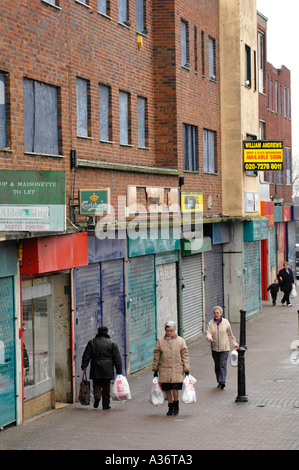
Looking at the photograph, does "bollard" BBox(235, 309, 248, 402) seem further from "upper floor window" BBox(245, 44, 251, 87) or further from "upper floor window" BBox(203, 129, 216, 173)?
"upper floor window" BBox(245, 44, 251, 87)

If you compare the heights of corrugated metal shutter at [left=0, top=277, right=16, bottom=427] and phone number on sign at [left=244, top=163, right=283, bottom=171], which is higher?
phone number on sign at [left=244, top=163, right=283, bottom=171]

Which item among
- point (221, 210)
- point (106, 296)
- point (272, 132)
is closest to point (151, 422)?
point (106, 296)

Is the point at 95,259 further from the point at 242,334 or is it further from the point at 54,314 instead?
the point at 242,334

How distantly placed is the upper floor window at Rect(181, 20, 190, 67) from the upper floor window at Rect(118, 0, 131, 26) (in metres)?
3.97

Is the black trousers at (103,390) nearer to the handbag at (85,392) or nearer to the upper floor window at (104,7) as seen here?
the handbag at (85,392)

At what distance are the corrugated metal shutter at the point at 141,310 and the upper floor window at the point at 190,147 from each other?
4.23 meters

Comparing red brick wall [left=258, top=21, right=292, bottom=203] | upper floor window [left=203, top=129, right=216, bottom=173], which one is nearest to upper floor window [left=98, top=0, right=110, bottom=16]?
upper floor window [left=203, top=129, right=216, bottom=173]

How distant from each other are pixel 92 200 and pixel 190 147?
903cm

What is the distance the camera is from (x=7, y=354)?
46.1ft

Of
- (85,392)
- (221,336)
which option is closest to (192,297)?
(221,336)

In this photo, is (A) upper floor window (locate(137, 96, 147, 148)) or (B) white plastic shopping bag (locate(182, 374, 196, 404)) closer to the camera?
(B) white plastic shopping bag (locate(182, 374, 196, 404))

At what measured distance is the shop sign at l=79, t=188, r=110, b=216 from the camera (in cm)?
1638

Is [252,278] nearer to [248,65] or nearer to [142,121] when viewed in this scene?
[248,65]

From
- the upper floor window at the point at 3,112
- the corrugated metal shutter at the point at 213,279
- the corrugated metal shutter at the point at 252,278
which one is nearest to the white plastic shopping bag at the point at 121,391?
the upper floor window at the point at 3,112
